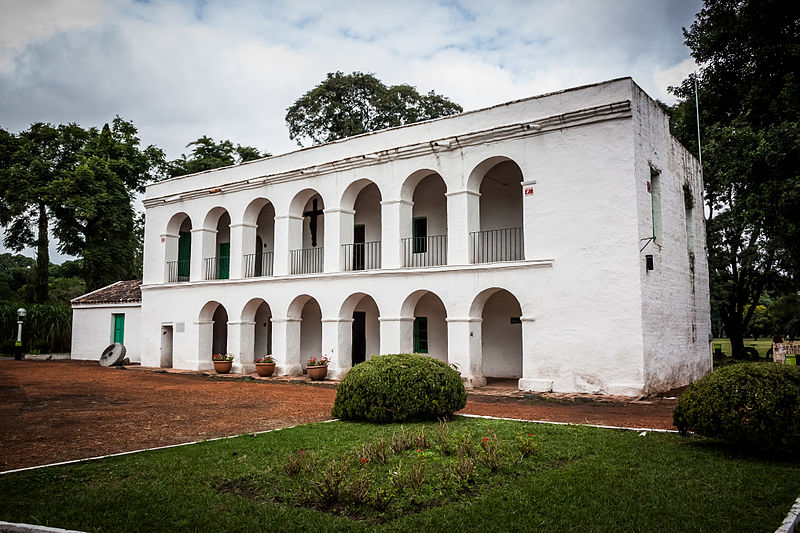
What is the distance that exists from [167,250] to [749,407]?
20.4 m

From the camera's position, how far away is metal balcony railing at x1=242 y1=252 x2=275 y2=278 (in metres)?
19.9

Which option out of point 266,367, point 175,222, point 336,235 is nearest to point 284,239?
point 336,235

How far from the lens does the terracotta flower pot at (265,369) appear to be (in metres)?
17.9

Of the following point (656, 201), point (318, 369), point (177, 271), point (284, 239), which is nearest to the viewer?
point (656, 201)

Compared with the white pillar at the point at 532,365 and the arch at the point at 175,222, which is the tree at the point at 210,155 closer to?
the arch at the point at 175,222

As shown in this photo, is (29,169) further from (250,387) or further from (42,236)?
(250,387)

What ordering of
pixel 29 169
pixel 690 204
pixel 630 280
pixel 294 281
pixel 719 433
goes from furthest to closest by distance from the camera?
pixel 29 169, pixel 294 281, pixel 690 204, pixel 630 280, pixel 719 433

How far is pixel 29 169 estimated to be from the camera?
97.8 ft

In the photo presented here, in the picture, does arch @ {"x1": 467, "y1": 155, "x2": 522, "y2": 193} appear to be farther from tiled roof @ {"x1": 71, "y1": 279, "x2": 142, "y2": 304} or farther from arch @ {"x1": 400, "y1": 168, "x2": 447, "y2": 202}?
tiled roof @ {"x1": 71, "y1": 279, "x2": 142, "y2": 304}

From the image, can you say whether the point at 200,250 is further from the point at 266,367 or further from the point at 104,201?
the point at 104,201

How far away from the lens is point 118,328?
79.3 ft

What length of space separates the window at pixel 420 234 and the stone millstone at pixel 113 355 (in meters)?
12.7

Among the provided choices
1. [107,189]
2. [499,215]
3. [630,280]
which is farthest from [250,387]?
[107,189]

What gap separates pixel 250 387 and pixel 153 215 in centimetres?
1064
